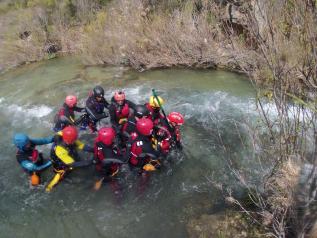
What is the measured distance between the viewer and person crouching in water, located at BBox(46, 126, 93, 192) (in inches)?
275

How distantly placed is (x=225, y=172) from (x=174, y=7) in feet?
27.0

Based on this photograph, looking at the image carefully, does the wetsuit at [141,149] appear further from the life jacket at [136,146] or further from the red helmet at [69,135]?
the red helmet at [69,135]

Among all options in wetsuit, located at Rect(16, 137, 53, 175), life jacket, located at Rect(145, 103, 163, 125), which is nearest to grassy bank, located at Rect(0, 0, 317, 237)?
life jacket, located at Rect(145, 103, 163, 125)

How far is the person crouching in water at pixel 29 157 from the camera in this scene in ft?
23.1

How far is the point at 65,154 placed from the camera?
7.02m

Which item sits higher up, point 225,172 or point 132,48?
point 132,48

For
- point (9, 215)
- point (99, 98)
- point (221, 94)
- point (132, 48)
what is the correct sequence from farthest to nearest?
1. point (132, 48)
2. point (221, 94)
3. point (99, 98)
4. point (9, 215)

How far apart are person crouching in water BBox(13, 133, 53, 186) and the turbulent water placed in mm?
292

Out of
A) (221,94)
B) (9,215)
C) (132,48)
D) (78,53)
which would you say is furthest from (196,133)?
(78,53)

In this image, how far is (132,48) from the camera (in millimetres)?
13148

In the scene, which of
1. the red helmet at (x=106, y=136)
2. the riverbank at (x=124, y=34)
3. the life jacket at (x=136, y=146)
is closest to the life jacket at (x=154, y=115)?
the life jacket at (x=136, y=146)

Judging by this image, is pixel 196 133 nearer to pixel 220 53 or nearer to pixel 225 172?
pixel 225 172

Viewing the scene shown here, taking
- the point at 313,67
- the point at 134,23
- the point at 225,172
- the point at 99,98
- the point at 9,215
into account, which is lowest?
the point at 9,215

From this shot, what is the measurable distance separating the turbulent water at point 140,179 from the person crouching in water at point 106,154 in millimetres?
355
